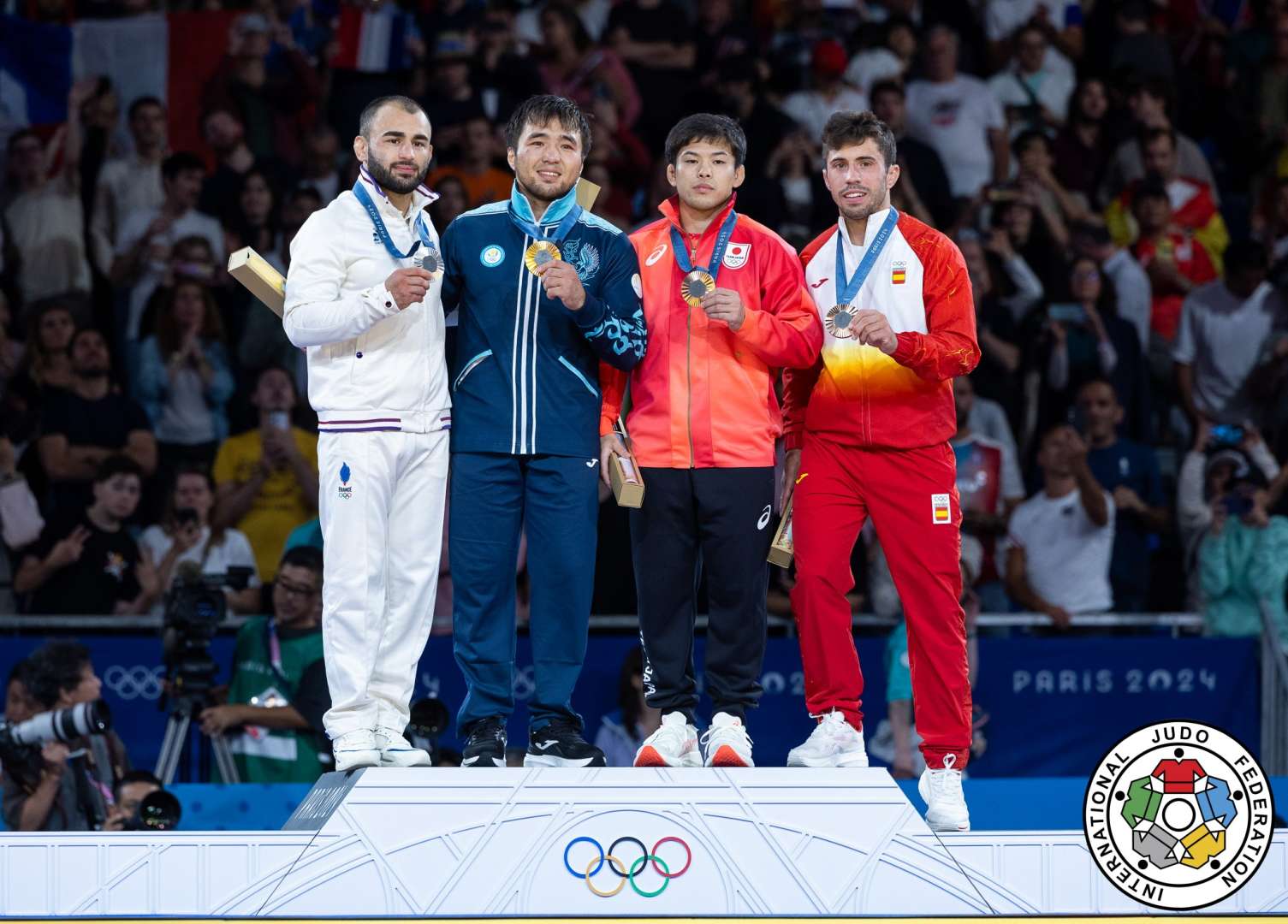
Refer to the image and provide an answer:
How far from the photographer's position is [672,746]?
5539 mm

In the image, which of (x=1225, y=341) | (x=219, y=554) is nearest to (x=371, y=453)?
(x=219, y=554)

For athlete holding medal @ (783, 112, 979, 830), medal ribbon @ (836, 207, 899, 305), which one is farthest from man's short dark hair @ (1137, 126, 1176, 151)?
medal ribbon @ (836, 207, 899, 305)

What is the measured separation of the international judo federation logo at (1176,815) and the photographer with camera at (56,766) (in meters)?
3.62

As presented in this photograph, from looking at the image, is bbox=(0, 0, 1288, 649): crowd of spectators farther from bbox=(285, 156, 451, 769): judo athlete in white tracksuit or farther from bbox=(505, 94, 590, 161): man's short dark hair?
bbox=(505, 94, 590, 161): man's short dark hair

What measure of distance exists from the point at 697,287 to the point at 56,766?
3.27m

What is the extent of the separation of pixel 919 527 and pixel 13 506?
211 inches

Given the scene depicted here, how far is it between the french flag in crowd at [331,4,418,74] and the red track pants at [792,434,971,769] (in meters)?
6.56

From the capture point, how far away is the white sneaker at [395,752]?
547cm

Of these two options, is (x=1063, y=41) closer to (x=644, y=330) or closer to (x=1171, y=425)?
(x=1171, y=425)

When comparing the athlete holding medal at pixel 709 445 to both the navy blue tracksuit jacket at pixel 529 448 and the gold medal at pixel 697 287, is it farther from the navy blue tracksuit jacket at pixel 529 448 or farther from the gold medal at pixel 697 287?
the navy blue tracksuit jacket at pixel 529 448

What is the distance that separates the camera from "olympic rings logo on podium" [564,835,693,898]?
16.4ft

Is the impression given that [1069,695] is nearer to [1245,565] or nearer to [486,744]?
[1245,565]

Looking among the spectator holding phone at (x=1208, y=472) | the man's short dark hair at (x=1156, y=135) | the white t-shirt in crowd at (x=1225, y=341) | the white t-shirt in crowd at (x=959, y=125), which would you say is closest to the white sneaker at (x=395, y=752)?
the spectator holding phone at (x=1208, y=472)

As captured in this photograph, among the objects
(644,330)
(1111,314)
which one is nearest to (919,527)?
(644,330)
